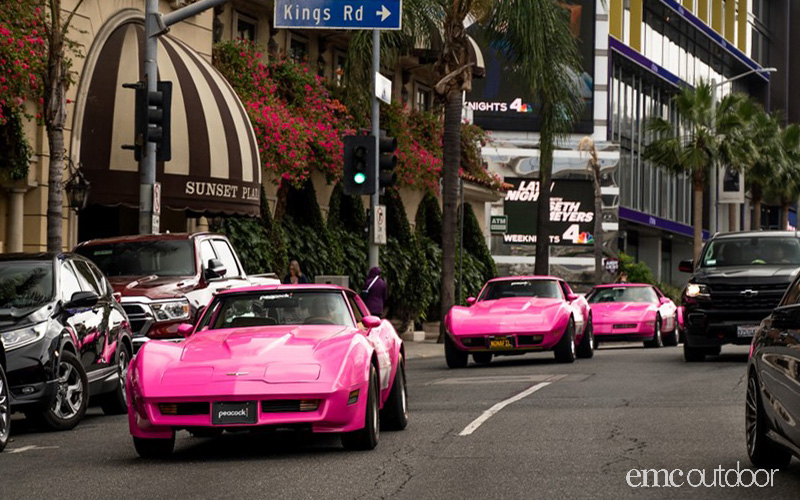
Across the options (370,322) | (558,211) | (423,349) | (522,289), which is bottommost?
(423,349)

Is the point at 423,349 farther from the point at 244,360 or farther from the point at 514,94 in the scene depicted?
the point at 514,94

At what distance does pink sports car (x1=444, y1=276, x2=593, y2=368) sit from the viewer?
23.2 m

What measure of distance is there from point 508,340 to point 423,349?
10548 millimetres

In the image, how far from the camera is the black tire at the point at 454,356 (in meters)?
23.6

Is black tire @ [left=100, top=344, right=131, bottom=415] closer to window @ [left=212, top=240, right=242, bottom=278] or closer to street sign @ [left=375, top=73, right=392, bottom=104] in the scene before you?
window @ [left=212, top=240, right=242, bottom=278]

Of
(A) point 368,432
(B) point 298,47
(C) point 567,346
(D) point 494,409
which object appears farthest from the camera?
(B) point 298,47

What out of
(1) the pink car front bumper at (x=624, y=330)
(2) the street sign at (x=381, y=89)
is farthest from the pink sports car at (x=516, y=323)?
(1) the pink car front bumper at (x=624, y=330)

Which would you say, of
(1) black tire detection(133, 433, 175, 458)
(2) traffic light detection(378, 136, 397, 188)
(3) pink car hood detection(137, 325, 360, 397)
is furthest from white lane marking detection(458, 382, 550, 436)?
(2) traffic light detection(378, 136, 397, 188)

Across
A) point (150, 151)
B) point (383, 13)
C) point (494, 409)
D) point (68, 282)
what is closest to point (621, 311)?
point (383, 13)

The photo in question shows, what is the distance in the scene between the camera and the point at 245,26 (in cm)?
3381

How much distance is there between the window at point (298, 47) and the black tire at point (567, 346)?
13.5 metres

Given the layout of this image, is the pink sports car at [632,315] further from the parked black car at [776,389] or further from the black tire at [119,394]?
the parked black car at [776,389]

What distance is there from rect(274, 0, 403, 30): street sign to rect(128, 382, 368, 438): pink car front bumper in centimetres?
1393

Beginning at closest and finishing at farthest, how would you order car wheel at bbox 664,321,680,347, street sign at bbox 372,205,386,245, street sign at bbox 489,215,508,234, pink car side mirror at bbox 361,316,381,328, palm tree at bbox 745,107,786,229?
pink car side mirror at bbox 361,316,381,328 < street sign at bbox 372,205,386,245 < car wheel at bbox 664,321,680,347 < street sign at bbox 489,215,508,234 < palm tree at bbox 745,107,786,229
